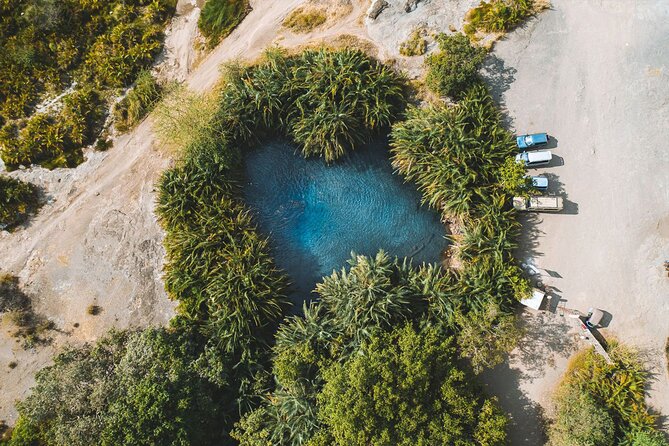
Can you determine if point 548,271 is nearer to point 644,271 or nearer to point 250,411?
point 644,271

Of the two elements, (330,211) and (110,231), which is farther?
(330,211)

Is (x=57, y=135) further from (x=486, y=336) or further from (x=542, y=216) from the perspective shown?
(x=542, y=216)

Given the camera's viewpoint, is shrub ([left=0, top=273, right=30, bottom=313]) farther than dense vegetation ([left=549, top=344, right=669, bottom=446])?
Yes

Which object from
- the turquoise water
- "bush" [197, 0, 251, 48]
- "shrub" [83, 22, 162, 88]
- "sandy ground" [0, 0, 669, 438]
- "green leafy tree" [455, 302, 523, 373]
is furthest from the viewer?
"bush" [197, 0, 251, 48]

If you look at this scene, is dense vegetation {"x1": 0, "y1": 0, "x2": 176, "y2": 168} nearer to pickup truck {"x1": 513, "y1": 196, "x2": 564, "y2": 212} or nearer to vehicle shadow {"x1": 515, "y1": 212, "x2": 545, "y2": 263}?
pickup truck {"x1": 513, "y1": 196, "x2": 564, "y2": 212}

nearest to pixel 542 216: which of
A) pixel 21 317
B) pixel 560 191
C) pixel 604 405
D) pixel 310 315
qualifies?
pixel 560 191

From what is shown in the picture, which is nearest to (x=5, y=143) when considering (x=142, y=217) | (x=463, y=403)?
(x=142, y=217)

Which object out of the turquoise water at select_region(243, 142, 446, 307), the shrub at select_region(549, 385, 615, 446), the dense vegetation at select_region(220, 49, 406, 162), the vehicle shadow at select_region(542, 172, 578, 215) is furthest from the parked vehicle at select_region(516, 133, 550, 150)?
the shrub at select_region(549, 385, 615, 446)
